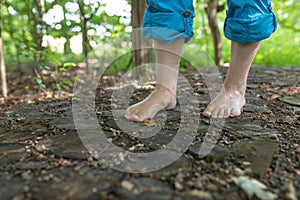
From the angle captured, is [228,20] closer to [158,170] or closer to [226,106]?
[226,106]

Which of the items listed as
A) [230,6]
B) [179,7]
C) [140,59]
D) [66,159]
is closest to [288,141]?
[230,6]

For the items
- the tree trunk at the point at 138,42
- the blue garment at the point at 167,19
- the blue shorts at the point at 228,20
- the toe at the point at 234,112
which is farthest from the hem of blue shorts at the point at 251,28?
the tree trunk at the point at 138,42

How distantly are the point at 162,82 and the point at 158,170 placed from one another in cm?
65

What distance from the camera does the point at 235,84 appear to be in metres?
1.62

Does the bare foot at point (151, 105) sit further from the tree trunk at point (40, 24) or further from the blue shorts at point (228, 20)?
the tree trunk at point (40, 24)

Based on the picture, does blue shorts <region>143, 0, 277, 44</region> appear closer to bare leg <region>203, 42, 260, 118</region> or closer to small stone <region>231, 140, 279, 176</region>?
bare leg <region>203, 42, 260, 118</region>

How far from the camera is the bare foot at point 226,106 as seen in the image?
1.55 m

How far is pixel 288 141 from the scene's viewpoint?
1339 mm

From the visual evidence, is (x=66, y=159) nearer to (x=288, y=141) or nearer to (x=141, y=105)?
(x=141, y=105)

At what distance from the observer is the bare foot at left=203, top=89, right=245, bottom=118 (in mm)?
1552

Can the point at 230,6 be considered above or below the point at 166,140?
above

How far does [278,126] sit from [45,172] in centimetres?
114

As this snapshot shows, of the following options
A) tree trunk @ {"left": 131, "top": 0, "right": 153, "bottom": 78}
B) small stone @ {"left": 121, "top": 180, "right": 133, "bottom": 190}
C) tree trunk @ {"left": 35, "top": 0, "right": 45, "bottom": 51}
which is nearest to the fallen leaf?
small stone @ {"left": 121, "top": 180, "right": 133, "bottom": 190}

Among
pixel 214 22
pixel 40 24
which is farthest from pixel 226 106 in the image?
pixel 214 22
